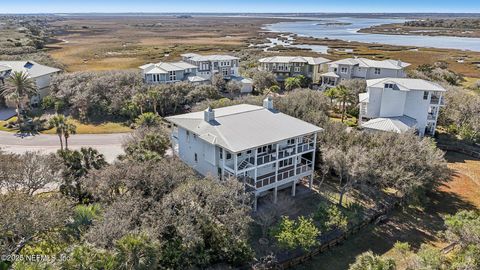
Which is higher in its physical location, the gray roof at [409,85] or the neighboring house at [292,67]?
the gray roof at [409,85]

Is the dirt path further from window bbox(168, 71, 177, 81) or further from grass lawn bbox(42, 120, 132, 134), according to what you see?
window bbox(168, 71, 177, 81)

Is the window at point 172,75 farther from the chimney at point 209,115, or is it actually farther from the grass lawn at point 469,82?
the grass lawn at point 469,82

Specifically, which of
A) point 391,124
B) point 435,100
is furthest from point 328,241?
point 435,100

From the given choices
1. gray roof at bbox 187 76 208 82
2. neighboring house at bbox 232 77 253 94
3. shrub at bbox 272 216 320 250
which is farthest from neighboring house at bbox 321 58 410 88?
shrub at bbox 272 216 320 250

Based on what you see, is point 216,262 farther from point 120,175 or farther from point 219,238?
point 120,175

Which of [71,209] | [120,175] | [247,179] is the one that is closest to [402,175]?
[247,179]

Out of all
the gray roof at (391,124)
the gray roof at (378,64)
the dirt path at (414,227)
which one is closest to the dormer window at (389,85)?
the gray roof at (391,124)

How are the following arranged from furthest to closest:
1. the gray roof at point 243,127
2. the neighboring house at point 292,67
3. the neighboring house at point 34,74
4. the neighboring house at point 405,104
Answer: the neighboring house at point 292,67
the neighboring house at point 34,74
the neighboring house at point 405,104
the gray roof at point 243,127
